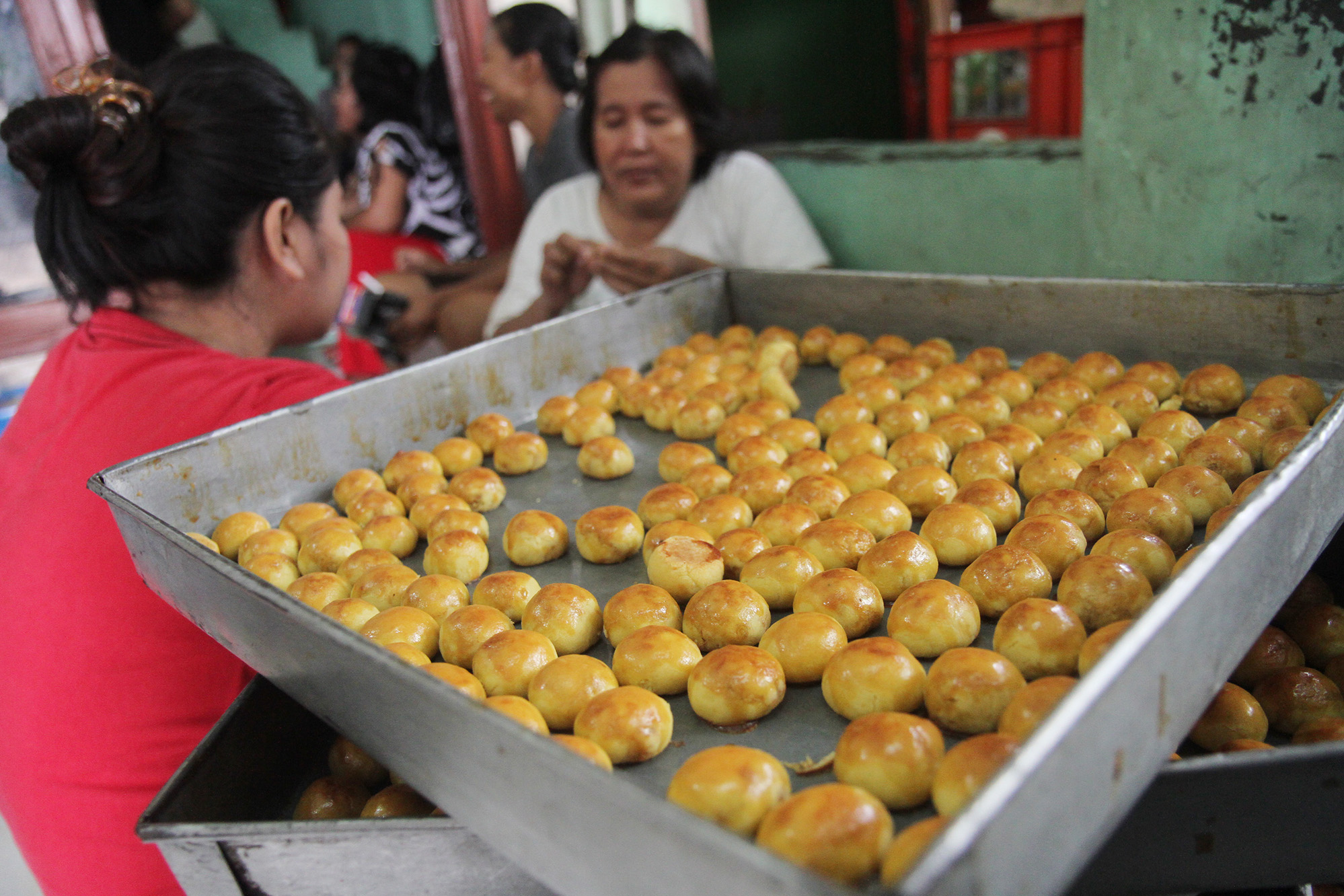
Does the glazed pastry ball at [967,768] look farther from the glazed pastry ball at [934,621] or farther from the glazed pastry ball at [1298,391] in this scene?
the glazed pastry ball at [1298,391]

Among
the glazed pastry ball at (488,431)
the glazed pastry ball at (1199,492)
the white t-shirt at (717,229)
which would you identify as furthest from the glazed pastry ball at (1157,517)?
the white t-shirt at (717,229)

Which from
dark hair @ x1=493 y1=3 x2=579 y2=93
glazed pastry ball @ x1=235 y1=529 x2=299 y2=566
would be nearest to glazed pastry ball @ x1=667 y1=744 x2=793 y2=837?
glazed pastry ball @ x1=235 y1=529 x2=299 y2=566

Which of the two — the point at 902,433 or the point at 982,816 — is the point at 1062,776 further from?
the point at 902,433

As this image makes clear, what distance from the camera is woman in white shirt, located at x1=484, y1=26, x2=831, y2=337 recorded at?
339cm

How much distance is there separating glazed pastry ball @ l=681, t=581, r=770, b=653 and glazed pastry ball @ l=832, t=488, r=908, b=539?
0.31 meters

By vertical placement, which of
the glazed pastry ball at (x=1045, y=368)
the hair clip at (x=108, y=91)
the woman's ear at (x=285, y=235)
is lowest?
the glazed pastry ball at (x=1045, y=368)

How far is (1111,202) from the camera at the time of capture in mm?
2525

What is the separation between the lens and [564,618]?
1.44 m

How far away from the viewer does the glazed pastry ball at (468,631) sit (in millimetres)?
1411

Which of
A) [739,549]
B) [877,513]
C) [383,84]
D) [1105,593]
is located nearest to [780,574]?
[739,549]

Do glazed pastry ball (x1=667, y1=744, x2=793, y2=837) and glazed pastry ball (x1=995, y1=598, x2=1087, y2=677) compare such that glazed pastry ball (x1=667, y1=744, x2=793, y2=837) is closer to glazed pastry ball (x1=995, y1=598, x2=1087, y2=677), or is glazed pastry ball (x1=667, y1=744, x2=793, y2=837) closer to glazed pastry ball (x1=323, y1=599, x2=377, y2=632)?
glazed pastry ball (x1=995, y1=598, x2=1087, y2=677)

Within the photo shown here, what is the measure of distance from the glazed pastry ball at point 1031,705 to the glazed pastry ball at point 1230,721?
14.8 inches

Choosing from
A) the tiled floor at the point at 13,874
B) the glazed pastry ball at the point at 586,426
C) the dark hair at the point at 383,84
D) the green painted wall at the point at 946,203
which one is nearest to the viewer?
the glazed pastry ball at the point at 586,426

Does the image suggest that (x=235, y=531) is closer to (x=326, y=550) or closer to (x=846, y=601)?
(x=326, y=550)
